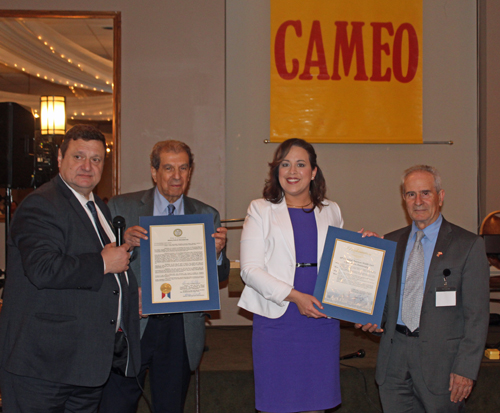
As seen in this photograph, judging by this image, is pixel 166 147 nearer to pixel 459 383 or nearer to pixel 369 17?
pixel 459 383

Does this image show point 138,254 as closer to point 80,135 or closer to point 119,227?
point 119,227

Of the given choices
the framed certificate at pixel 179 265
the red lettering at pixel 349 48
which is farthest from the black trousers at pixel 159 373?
the red lettering at pixel 349 48

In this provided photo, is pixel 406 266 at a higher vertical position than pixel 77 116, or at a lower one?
lower

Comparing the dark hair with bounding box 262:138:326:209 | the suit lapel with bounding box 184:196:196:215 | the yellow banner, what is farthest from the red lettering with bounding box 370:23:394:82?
the suit lapel with bounding box 184:196:196:215

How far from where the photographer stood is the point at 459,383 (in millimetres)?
2111

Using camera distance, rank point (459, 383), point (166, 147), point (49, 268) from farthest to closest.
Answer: point (166, 147), point (459, 383), point (49, 268)

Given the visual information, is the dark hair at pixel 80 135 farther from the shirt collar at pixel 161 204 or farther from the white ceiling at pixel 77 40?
the white ceiling at pixel 77 40

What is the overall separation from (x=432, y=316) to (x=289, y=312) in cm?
69

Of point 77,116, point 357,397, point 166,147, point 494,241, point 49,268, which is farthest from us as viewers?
point 77,116

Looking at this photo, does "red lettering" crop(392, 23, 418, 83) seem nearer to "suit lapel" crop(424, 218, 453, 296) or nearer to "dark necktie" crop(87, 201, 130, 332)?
"suit lapel" crop(424, 218, 453, 296)

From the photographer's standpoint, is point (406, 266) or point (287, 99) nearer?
point (406, 266)

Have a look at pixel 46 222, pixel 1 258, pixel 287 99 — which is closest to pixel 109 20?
pixel 287 99

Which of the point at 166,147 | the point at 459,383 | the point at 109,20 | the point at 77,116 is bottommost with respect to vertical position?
the point at 459,383

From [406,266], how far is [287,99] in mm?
3221
